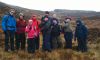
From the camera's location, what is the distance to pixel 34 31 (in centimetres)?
1800

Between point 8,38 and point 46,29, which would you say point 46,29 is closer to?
point 46,29

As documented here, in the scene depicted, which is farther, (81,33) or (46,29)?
(81,33)

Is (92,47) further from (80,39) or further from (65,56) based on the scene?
(65,56)

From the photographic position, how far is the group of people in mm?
17875

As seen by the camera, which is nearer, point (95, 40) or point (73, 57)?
point (73, 57)

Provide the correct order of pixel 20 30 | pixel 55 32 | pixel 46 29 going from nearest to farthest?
1. pixel 20 30
2. pixel 46 29
3. pixel 55 32

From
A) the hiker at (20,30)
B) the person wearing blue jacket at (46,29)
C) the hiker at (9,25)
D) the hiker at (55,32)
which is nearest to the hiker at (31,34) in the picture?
the hiker at (20,30)

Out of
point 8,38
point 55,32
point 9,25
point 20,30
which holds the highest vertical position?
point 9,25

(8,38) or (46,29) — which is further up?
(46,29)

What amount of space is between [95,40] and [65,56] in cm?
935

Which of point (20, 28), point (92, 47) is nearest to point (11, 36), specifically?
point (20, 28)

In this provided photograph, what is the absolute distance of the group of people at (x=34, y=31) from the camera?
17875 millimetres

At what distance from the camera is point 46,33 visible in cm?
1862

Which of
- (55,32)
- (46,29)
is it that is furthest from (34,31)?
(55,32)
